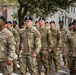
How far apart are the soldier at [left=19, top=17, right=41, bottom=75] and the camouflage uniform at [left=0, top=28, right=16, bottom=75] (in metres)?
1.47

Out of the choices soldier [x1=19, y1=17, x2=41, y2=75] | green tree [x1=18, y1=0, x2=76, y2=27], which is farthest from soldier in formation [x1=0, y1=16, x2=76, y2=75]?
green tree [x1=18, y1=0, x2=76, y2=27]

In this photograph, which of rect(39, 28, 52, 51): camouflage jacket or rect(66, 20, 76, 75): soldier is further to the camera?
rect(39, 28, 52, 51): camouflage jacket

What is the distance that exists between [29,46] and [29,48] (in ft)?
0.17

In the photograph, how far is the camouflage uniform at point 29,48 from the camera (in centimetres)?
1015

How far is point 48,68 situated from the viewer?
12898 millimetres

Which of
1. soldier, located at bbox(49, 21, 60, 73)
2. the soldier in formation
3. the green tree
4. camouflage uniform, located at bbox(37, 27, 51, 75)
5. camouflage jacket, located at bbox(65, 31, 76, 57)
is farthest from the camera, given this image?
the green tree

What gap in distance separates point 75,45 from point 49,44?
265 centimetres

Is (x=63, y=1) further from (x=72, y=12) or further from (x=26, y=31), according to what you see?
(x=72, y=12)

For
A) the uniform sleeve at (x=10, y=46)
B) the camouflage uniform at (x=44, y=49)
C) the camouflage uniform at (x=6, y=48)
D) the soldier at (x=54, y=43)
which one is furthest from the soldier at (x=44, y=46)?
the uniform sleeve at (x=10, y=46)

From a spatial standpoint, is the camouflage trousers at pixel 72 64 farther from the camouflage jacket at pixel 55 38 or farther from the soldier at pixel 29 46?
the camouflage jacket at pixel 55 38

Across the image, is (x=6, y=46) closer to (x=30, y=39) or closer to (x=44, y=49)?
(x=30, y=39)

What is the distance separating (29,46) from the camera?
10273 millimetres

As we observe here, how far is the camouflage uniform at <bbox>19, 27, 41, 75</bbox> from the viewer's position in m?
10.1

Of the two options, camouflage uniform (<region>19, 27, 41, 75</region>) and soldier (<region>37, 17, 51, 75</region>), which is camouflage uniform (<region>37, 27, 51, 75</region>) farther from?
camouflage uniform (<region>19, 27, 41, 75</region>)
